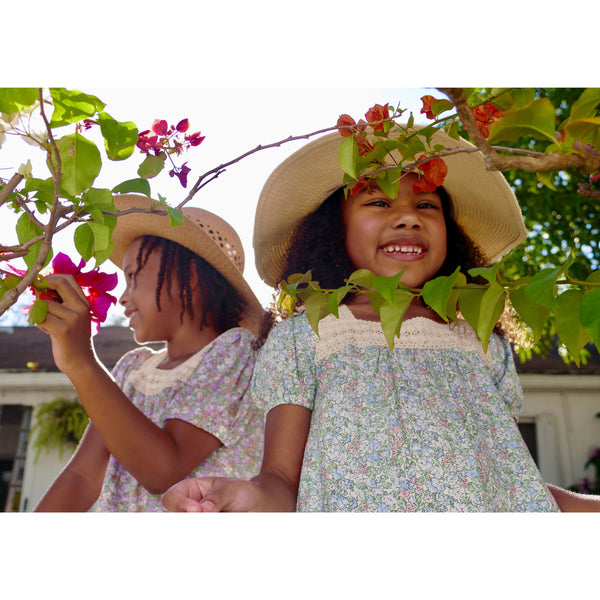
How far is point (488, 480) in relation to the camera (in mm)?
1212

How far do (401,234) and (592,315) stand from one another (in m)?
0.98

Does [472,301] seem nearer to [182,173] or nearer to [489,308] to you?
[489,308]

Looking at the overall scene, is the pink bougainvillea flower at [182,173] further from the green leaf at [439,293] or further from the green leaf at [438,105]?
the green leaf at [439,293]

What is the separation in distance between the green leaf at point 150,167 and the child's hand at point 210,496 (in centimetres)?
41

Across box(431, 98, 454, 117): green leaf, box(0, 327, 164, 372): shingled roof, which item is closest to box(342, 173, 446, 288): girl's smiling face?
box(431, 98, 454, 117): green leaf

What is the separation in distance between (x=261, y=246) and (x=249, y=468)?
58cm

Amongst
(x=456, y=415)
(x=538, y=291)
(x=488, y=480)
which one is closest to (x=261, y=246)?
(x=456, y=415)

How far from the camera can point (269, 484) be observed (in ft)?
3.79

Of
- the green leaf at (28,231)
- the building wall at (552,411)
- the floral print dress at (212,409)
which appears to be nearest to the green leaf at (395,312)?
the green leaf at (28,231)

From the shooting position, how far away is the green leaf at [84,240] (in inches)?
29.0

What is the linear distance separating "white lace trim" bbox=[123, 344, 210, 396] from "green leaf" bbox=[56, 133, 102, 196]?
3.29ft

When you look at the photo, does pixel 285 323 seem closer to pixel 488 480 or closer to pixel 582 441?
pixel 488 480

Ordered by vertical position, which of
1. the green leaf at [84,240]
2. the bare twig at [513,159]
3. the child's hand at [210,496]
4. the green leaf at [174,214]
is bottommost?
the child's hand at [210,496]

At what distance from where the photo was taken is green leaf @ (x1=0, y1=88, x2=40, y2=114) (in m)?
0.70
